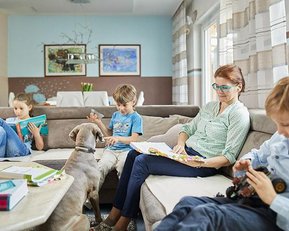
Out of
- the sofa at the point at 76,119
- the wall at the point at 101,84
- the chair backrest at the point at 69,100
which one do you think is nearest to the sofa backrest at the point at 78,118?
the sofa at the point at 76,119

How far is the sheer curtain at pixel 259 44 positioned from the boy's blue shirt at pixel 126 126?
37.3 inches

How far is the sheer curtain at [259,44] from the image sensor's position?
91.1 inches

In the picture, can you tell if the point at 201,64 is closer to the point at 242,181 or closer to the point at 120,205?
the point at 120,205

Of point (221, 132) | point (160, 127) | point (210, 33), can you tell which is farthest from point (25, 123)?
point (210, 33)

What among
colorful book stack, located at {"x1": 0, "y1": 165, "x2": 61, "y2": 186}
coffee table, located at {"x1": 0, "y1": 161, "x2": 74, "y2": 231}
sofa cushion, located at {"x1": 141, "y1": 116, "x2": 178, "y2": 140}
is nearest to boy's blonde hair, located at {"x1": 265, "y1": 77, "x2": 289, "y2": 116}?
coffee table, located at {"x1": 0, "y1": 161, "x2": 74, "y2": 231}

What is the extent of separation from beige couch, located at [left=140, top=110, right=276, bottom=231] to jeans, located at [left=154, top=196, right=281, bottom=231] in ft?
1.15

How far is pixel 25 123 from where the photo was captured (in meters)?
2.95

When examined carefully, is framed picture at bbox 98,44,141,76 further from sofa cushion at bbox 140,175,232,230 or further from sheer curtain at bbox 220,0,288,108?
sofa cushion at bbox 140,175,232,230

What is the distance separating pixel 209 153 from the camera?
2098 mm

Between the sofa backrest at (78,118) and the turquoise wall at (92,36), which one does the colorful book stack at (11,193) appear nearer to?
the sofa backrest at (78,118)

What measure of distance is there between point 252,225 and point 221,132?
1034mm

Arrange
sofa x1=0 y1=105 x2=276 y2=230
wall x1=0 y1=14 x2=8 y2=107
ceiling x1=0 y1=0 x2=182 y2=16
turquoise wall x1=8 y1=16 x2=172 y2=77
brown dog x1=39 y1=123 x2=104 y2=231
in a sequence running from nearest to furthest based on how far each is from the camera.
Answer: brown dog x1=39 y1=123 x2=104 y2=231, sofa x1=0 y1=105 x2=276 y2=230, ceiling x1=0 y1=0 x2=182 y2=16, wall x1=0 y1=14 x2=8 y2=107, turquoise wall x1=8 y1=16 x2=172 y2=77

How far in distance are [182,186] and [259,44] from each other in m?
1.36

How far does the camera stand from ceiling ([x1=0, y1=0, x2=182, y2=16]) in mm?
6156
